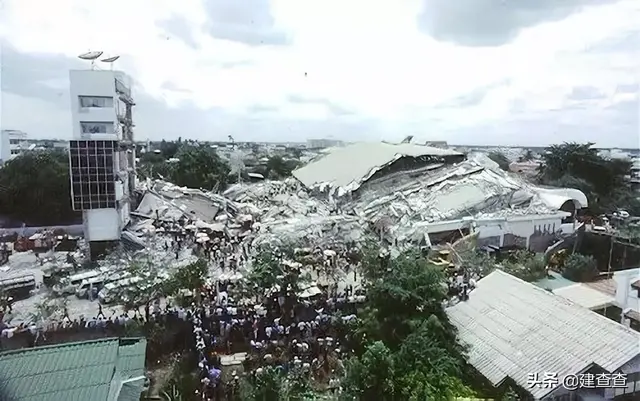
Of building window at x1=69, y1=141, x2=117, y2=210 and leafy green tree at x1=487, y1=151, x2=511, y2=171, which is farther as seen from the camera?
leafy green tree at x1=487, y1=151, x2=511, y2=171

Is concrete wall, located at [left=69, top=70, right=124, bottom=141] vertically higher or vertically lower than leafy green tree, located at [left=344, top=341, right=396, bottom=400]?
higher

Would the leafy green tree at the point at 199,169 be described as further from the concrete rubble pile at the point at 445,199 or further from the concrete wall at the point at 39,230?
the concrete rubble pile at the point at 445,199

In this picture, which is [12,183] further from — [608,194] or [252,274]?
[608,194]

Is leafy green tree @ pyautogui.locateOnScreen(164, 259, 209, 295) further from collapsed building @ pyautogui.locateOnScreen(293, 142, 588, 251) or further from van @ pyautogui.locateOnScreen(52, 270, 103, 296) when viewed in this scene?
collapsed building @ pyautogui.locateOnScreen(293, 142, 588, 251)

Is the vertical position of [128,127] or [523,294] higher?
[128,127]

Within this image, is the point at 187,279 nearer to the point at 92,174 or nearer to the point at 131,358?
the point at 92,174

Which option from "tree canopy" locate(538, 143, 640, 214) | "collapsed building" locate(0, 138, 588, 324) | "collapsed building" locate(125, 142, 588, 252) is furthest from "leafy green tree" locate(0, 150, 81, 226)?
"tree canopy" locate(538, 143, 640, 214)

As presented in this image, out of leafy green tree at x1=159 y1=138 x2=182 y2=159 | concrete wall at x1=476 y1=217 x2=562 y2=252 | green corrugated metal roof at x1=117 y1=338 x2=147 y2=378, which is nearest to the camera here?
green corrugated metal roof at x1=117 y1=338 x2=147 y2=378

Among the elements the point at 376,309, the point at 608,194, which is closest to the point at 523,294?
the point at 376,309
